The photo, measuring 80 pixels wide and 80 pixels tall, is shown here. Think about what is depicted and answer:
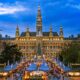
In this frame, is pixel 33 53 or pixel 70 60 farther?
pixel 33 53

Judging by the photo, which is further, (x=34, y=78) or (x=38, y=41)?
(x=38, y=41)

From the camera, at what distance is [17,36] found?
646 feet

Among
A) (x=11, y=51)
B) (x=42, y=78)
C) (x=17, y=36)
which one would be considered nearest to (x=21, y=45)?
(x=17, y=36)

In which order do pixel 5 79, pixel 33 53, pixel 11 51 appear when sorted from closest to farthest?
pixel 5 79 → pixel 11 51 → pixel 33 53

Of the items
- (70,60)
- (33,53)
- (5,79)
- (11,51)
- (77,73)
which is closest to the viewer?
(5,79)

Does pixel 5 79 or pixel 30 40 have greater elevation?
pixel 30 40

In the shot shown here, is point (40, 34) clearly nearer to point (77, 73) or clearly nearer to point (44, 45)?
point (44, 45)

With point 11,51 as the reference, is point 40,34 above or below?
above

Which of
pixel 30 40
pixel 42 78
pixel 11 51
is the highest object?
pixel 30 40

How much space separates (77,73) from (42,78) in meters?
12.6

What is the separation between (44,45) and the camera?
197375 millimetres

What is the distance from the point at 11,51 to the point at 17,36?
102m

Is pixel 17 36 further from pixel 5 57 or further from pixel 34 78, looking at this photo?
pixel 34 78

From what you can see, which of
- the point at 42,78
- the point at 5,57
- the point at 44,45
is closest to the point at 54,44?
the point at 44,45
